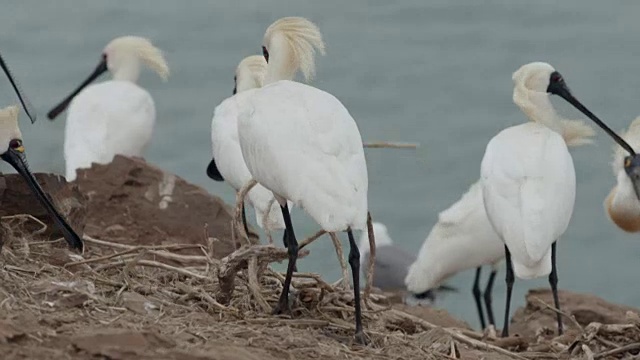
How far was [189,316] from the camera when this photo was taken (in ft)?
22.2

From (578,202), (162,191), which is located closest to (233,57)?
(578,202)

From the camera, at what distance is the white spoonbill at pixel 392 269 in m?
14.2

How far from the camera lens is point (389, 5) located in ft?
85.7

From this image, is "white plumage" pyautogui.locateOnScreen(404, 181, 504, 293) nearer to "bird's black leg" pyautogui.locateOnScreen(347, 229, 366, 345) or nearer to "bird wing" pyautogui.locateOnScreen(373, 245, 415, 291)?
"bird wing" pyautogui.locateOnScreen(373, 245, 415, 291)

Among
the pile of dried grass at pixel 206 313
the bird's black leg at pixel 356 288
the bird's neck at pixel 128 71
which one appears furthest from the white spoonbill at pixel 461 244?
the bird's black leg at pixel 356 288

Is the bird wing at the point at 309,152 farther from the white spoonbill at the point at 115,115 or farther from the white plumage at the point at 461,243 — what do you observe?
the white spoonbill at the point at 115,115

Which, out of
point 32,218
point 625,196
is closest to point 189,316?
point 32,218

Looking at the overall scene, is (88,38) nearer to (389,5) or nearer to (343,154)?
(389,5)

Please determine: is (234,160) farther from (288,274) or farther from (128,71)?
(128,71)

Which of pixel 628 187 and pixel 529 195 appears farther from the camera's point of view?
pixel 628 187

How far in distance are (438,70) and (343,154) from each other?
15.2 m

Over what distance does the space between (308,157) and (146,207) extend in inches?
173

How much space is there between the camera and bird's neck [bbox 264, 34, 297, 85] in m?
8.24

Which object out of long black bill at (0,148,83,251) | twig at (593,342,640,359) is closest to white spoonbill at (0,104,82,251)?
long black bill at (0,148,83,251)
